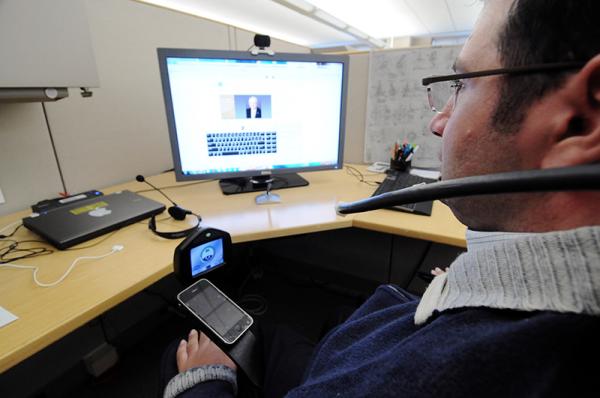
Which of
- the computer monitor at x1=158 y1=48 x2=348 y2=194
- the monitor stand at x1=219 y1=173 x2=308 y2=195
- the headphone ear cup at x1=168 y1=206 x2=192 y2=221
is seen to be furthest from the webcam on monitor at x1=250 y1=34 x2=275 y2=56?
the headphone ear cup at x1=168 y1=206 x2=192 y2=221

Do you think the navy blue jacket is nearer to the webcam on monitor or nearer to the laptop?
the laptop

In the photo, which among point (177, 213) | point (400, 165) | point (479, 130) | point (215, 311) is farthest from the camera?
point (400, 165)

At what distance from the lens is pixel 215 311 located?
0.53 meters

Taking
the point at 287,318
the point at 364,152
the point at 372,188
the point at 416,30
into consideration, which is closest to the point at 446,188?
the point at 372,188

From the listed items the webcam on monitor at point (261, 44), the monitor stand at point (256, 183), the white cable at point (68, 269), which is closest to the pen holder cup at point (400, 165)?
the monitor stand at point (256, 183)

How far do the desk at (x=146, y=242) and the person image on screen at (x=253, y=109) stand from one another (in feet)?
0.86

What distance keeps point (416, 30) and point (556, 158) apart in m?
6.64

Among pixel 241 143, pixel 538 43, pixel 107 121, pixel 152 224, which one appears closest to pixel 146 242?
pixel 152 224

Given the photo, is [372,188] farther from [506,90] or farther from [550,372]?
[550,372]

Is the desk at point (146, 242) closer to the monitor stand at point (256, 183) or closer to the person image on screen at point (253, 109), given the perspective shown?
the monitor stand at point (256, 183)

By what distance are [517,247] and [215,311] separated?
0.47 m

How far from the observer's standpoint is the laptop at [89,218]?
2.09 feet

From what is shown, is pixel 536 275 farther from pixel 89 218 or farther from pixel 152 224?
pixel 89 218

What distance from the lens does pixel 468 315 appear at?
0.94ft
